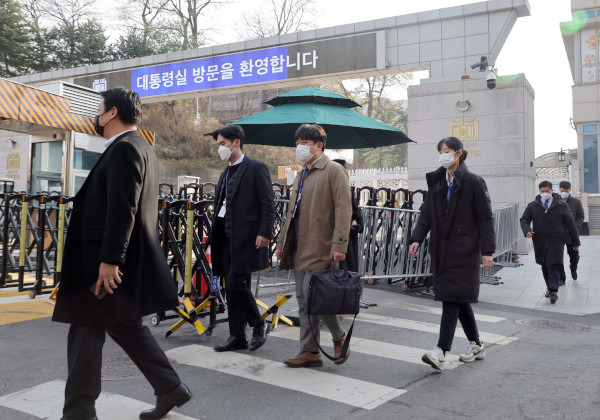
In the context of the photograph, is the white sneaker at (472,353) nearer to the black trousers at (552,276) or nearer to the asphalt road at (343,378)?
the asphalt road at (343,378)

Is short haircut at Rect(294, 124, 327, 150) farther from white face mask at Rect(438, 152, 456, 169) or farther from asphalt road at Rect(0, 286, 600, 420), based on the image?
asphalt road at Rect(0, 286, 600, 420)

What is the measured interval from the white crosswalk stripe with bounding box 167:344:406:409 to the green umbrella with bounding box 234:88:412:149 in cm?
331

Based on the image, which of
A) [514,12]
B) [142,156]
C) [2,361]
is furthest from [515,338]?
[514,12]

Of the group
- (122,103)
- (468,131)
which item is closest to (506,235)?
(468,131)

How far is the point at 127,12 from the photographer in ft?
113

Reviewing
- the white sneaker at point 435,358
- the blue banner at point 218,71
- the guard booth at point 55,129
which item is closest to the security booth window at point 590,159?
the blue banner at point 218,71

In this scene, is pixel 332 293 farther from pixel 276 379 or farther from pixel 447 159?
pixel 447 159

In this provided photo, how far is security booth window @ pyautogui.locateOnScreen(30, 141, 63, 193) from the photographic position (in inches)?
472

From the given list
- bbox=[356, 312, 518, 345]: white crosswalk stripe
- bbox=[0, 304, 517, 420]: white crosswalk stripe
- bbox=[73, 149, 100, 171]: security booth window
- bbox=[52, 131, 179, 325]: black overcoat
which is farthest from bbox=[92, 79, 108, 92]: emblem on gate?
bbox=[52, 131, 179, 325]: black overcoat

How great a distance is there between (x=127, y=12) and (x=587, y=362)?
35.5m

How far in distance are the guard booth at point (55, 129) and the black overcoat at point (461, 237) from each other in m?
8.44

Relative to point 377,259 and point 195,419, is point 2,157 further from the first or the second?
point 195,419

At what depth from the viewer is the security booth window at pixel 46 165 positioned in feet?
39.3

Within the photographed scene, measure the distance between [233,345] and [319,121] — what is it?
3.16 meters
